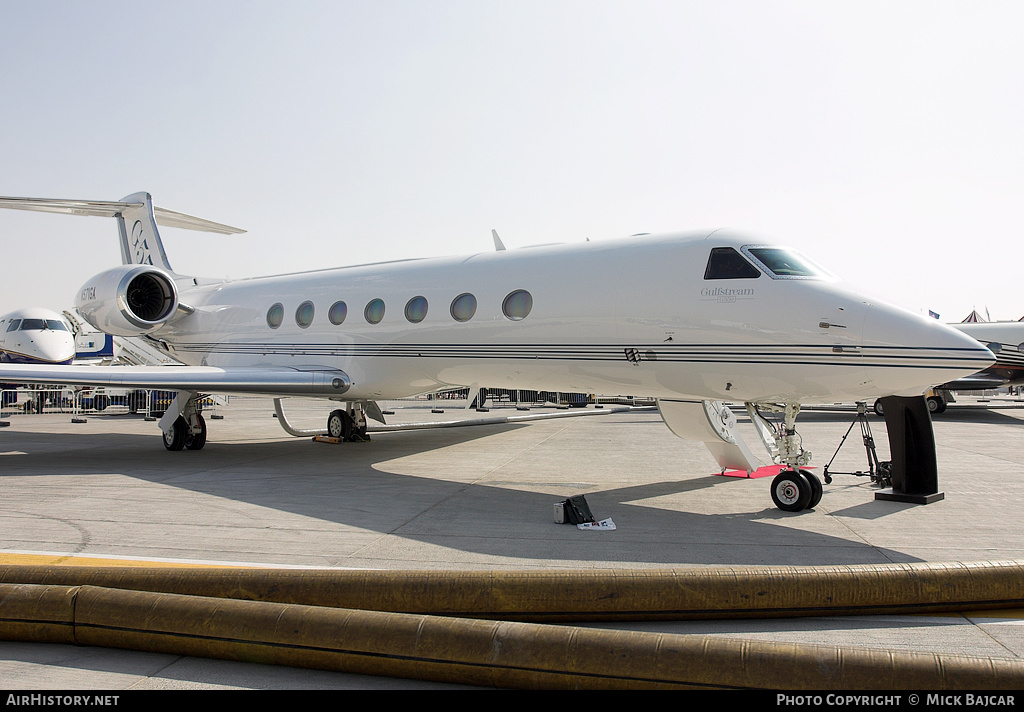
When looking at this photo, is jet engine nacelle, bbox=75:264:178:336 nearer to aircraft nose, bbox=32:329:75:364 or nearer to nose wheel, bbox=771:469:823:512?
nose wheel, bbox=771:469:823:512

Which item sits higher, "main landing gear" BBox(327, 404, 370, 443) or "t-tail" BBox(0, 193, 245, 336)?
"t-tail" BBox(0, 193, 245, 336)

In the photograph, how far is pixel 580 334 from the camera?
9.30 metres

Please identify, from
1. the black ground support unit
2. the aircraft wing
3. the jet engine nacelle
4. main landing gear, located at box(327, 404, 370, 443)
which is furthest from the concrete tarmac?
the jet engine nacelle

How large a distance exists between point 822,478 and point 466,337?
546 centimetres

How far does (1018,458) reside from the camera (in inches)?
508

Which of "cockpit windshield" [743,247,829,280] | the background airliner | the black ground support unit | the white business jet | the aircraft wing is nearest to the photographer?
the white business jet

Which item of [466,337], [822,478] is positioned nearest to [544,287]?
[466,337]

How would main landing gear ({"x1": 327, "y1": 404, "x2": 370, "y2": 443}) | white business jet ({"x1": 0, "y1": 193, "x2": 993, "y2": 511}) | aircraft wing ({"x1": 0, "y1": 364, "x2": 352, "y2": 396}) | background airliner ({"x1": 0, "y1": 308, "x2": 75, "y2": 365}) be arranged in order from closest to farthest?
white business jet ({"x1": 0, "y1": 193, "x2": 993, "y2": 511}) → aircraft wing ({"x1": 0, "y1": 364, "x2": 352, "y2": 396}) → main landing gear ({"x1": 327, "y1": 404, "x2": 370, "y2": 443}) → background airliner ({"x1": 0, "y1": 308, "x2": 75, "y2": 365})

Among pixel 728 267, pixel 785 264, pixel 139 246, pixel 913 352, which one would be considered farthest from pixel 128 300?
pixel 913 352

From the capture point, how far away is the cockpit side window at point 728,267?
816cm

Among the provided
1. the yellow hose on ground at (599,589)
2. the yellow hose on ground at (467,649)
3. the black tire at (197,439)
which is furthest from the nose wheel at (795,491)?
the black tire at (197,439)

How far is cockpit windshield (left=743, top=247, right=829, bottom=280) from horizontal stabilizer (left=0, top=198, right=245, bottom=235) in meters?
16.2

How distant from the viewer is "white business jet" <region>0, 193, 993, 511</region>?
7488 mm

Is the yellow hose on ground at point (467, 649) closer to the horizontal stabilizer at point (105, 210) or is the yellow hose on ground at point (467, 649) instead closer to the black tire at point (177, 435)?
the black tire at point (177, 435)
